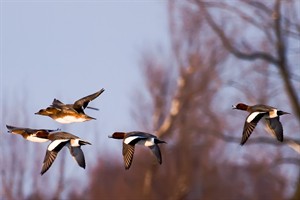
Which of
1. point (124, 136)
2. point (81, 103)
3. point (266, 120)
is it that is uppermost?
point (81, 103)

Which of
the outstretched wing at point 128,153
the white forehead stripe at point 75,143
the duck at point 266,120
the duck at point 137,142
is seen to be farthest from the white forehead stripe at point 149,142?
the duck at point 266,120

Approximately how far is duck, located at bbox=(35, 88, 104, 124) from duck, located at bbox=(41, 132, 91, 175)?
31 centimetres

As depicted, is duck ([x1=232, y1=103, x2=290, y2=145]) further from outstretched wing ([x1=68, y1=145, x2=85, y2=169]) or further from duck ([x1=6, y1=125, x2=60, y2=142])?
duck ([x1=6, y1=125, x2=60, y2=142])

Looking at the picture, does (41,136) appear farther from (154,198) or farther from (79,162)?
(154,198)

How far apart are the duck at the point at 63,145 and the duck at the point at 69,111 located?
0.31 meters

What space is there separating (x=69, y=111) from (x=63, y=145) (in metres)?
0.61

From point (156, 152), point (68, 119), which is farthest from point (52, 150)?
point (156, 152)

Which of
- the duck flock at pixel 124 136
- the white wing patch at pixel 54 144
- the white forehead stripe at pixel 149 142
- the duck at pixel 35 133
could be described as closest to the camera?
the white forehead stripe at pixel 149 142

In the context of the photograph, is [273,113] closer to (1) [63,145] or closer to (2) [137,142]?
(2) [137,142]

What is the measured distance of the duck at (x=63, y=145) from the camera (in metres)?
7.13

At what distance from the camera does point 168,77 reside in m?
29.6

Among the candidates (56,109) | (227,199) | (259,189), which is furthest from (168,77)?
(56,109)

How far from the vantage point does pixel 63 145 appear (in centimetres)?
732

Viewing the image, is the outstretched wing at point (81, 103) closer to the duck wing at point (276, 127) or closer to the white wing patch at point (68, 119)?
the white wing patch at point (68, 119)
